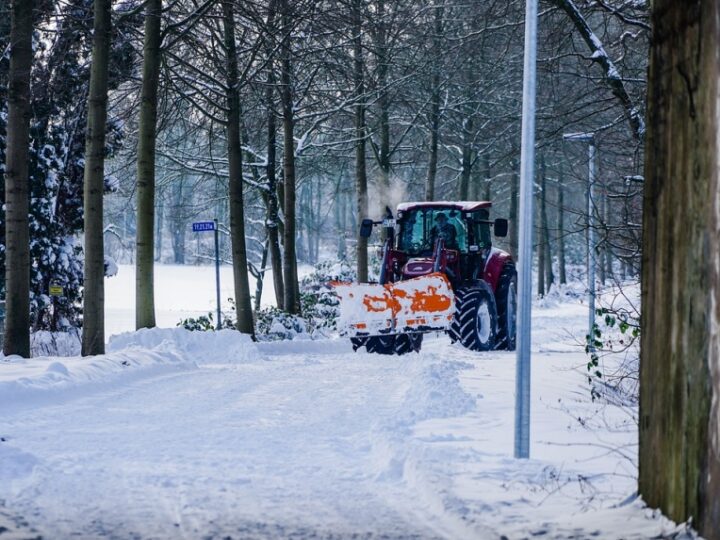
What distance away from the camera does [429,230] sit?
1778 cm

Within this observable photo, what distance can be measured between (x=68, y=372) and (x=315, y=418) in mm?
4005

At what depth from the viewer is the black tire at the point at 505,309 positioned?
59.4 feet

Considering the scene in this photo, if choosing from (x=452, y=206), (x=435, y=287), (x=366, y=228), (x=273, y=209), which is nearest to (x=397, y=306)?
(x=435, y=287)

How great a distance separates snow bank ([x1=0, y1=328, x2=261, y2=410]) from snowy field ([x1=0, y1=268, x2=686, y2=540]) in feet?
0.16

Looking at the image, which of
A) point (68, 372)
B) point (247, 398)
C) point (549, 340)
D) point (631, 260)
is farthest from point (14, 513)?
point (549, 340)

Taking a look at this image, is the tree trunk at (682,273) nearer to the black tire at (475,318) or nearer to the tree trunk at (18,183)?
the black tire at (475,318)

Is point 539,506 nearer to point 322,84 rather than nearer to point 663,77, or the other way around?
point 663,77

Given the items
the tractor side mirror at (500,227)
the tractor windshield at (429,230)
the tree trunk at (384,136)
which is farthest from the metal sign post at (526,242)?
the tree trunk at (384,136)

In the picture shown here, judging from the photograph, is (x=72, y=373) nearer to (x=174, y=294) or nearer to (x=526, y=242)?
(x=526, y=242)

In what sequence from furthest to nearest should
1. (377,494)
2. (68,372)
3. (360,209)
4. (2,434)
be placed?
(360,209), (68,372), (2,434), (377,494)

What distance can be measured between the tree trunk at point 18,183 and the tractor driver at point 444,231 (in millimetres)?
7325

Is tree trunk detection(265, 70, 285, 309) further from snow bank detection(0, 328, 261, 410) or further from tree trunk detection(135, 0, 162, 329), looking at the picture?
snow bank detection(0, 328, 261, 410)

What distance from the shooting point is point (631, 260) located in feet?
35.1

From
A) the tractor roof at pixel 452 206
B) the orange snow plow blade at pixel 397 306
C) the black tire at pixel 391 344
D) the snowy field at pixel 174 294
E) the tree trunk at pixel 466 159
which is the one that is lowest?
the snowy field at pixel 174 294
